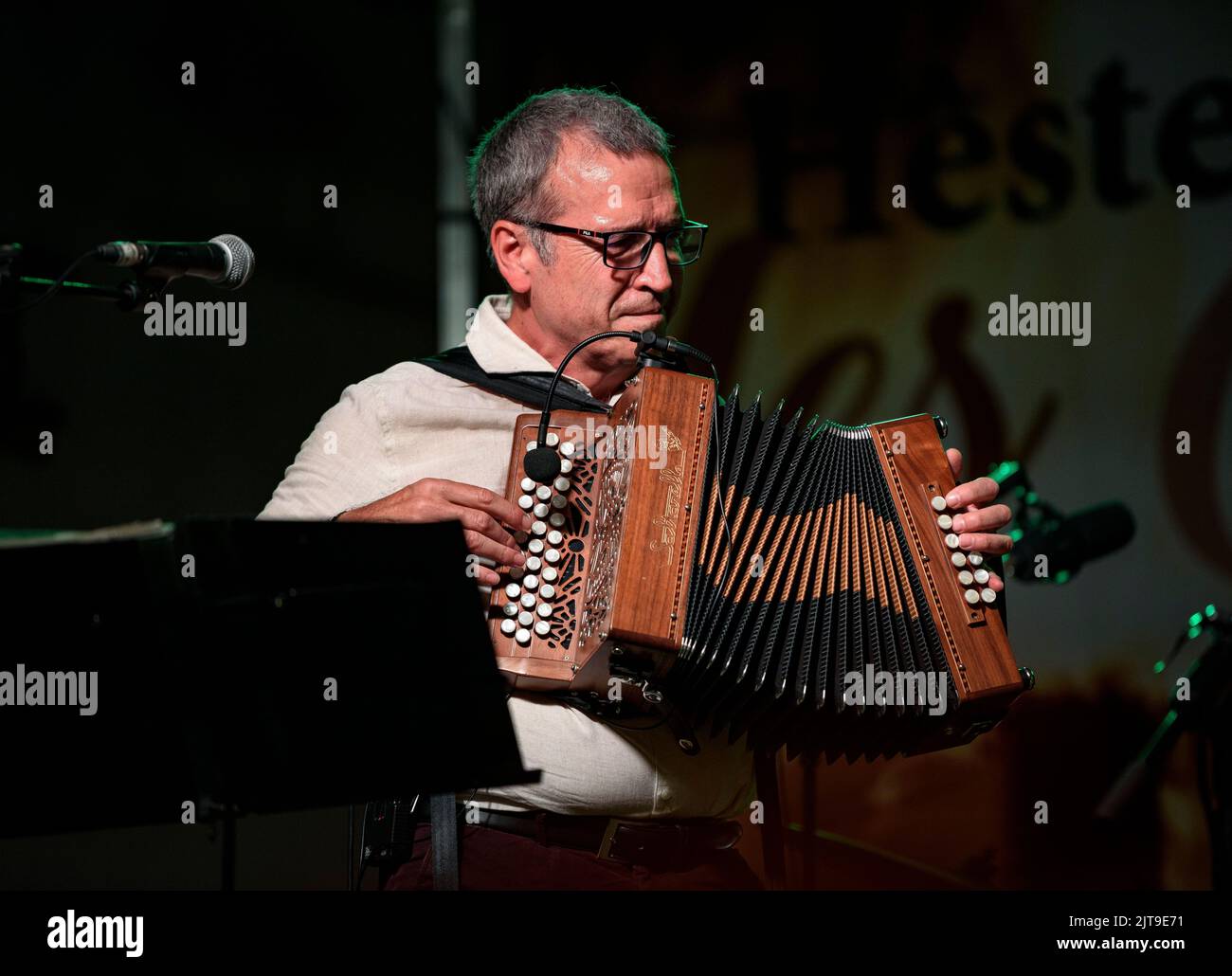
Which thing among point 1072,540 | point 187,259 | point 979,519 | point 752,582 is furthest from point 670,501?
point 1072,540

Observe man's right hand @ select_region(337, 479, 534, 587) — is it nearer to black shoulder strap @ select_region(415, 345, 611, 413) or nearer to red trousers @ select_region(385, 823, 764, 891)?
black shoulder strap @ select_region(415, 345, 611, 413)

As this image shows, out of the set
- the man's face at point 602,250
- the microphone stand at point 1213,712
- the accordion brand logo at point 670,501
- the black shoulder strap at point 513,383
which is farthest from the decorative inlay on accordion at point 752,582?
the microphone stand at point 1213,712

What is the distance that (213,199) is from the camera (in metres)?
3.38

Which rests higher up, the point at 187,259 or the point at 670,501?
the point at 187,259

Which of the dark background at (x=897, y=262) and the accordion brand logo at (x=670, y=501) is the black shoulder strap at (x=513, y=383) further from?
the dark background at (x=897, y=262)

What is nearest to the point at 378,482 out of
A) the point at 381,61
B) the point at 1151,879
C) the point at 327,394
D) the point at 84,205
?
the point at 84,205

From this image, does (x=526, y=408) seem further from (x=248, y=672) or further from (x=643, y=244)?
(x=248, y=672)

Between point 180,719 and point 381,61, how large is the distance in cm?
284

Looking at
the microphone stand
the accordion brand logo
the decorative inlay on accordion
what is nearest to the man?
the decorative inlay on accordion

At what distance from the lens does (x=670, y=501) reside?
1.93m

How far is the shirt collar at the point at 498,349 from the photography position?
2.41 metres

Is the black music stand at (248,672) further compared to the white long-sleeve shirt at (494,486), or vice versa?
the white long-sleeve shirt at (494,486)

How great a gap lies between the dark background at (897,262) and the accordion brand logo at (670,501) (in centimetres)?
184

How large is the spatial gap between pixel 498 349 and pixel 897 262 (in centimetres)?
211
